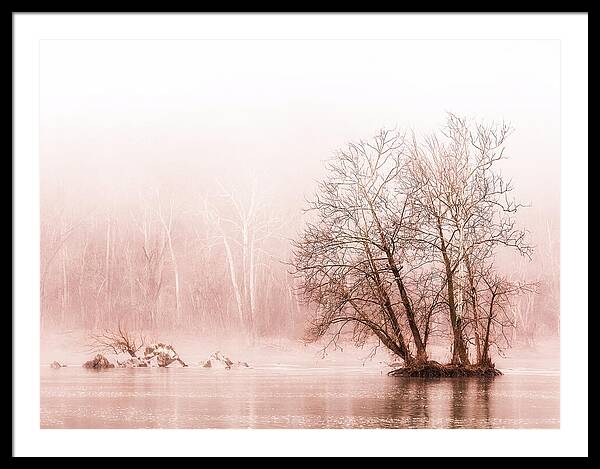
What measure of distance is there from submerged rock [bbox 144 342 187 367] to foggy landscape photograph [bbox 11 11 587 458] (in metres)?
0.02

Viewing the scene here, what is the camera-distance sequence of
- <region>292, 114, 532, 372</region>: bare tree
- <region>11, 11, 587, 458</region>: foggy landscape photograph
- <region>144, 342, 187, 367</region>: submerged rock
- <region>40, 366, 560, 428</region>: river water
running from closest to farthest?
<region>40, 366, 560, 428</region>: river water → <region>11, 11, 587, 458</region>: foggy landscape photograph → <region>292, 114, 532, 372</region>: bare tree → <region>144, 342, 187, 367</region>: submerged rock

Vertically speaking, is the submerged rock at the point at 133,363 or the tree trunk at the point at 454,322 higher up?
the tree trunk at the point at 454,322

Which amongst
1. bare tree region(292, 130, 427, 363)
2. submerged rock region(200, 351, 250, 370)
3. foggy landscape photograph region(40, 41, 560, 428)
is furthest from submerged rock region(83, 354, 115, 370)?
bare tree region(292, 130, 427, 363)

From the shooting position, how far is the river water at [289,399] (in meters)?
10.1

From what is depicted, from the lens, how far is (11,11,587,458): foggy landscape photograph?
10.6m

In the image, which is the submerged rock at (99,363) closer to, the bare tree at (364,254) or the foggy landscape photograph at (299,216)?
the foggy landscape photograph at (299,216)

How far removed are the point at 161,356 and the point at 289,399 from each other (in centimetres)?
143

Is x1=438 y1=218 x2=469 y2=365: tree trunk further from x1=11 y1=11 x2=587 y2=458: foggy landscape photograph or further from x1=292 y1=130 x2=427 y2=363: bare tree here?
x1=292 y1=130 x2=427 y2=363: bare tree

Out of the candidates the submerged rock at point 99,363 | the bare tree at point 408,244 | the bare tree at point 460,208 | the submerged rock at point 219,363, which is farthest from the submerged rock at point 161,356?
the bare tree at point 460,208

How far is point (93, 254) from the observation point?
10805mm

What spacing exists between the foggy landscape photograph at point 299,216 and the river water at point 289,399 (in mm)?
40

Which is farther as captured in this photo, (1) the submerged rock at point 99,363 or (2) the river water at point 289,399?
(1) the submerged rock at point 99,363

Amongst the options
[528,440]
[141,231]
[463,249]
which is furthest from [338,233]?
[528,440]

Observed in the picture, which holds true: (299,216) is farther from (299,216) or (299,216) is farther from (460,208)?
(460,208)
